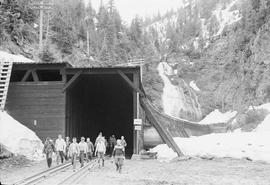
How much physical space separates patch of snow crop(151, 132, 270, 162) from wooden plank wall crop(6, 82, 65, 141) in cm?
705

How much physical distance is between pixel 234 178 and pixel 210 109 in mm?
57644

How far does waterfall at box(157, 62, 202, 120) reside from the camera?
70562 mm

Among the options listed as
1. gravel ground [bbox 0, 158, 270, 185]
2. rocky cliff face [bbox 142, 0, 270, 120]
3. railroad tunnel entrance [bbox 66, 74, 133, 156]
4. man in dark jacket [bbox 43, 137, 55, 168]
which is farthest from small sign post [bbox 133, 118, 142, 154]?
rocky cliff face [bbox 142, 0, 270, 120]

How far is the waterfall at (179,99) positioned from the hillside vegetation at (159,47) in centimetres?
147

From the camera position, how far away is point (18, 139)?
22625 millimetres

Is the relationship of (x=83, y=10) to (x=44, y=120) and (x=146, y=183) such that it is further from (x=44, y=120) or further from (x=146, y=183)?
(x=146, y=183)

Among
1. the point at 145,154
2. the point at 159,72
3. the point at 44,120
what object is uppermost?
the point at 159,72

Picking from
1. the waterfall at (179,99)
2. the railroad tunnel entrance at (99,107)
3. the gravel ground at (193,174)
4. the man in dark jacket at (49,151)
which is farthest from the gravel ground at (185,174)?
the waterfall at (179,99)

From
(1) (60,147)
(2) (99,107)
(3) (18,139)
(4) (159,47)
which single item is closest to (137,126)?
(1) (60,147)

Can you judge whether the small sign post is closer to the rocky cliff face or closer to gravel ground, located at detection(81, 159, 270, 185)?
gravel ground, located at detection(81, 159, 270, 185)

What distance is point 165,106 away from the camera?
70.6m

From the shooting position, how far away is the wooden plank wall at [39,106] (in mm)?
26391

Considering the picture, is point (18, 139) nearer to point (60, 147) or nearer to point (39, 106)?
point (60, 147)

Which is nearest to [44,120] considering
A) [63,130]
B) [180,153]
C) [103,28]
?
[63,130]
